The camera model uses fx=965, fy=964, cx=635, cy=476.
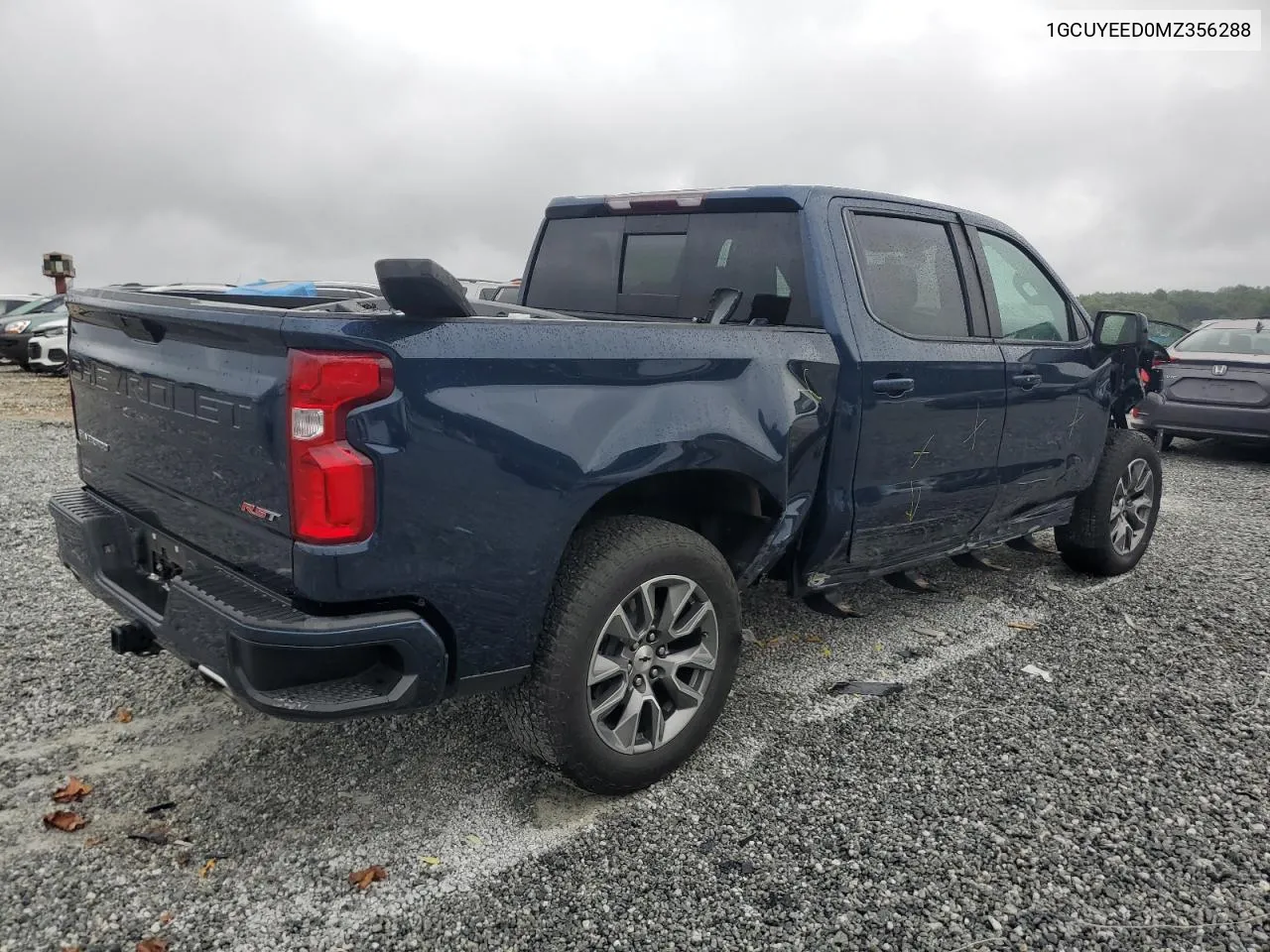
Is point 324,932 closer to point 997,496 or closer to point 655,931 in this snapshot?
point 655,931

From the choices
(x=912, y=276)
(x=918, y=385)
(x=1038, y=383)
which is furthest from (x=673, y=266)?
(x=1038, y=383)

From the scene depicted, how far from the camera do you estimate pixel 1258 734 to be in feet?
11.5

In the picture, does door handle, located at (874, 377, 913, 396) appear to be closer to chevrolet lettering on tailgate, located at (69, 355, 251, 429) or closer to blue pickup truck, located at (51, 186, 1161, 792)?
blue pickup truck, located at (51, 186, 1161, 792)

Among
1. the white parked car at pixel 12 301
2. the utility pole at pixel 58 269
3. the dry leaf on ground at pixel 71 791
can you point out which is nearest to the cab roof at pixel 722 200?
the dry leaf on ground at pixel 71 791

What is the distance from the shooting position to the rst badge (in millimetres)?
2389

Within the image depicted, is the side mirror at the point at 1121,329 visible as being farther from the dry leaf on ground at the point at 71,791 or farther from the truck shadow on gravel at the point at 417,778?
the dry leaf on ground at the point at 71,791

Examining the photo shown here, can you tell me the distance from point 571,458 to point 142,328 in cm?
132

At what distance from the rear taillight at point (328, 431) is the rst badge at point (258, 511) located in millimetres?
135

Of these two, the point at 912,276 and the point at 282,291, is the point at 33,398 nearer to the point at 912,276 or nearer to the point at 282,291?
the point at 282,291

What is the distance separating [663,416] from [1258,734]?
2.55 meters

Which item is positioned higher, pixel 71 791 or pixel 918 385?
pixel 918 385

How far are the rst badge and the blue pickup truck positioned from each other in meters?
0.01

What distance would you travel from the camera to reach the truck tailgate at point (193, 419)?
7.77ft

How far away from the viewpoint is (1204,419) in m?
9.83
